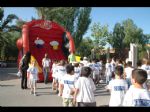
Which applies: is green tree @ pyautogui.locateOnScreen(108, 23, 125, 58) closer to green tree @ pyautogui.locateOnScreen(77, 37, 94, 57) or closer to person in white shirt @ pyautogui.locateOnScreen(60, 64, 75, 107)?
green tree @ pyautogui.locateOnScreen(77, 37, 94, 57)

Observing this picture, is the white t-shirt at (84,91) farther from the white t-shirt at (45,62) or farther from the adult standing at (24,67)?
the white t-shirt at (45,62)

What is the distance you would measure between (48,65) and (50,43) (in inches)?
79.4

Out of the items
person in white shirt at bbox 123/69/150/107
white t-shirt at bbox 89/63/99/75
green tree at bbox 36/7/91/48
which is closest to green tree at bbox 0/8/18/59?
green tree at bbox 36/7/91/48

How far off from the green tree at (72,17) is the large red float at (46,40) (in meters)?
20.9

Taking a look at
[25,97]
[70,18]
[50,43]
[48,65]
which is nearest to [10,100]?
[25,97]

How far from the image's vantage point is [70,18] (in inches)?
1679

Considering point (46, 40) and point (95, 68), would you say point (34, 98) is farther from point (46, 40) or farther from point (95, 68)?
point (46, 40)

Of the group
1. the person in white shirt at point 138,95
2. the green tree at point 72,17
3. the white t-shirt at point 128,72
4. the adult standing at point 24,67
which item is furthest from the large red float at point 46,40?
the green tree at point 72,17

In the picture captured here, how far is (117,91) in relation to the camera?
7281 mm

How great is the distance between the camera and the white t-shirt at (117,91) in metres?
7.21

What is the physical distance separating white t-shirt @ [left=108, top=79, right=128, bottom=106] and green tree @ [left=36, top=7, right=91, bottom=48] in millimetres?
33306

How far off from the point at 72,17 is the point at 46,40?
24087 millimetres

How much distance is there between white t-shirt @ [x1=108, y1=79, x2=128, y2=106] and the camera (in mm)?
7211
